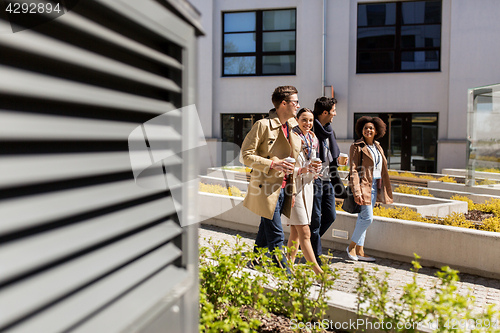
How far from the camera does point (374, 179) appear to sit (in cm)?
542

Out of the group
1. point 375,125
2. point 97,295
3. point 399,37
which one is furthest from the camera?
point 399,37

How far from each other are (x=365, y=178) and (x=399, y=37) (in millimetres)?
12886

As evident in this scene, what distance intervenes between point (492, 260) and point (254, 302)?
3.61m

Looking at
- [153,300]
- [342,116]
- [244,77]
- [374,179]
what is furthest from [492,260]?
[244,77]

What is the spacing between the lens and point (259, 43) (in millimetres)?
17234

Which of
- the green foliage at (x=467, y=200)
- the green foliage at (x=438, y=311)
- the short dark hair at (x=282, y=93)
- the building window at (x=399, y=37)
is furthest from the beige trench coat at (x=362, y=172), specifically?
the building window at (x=399, y=37)

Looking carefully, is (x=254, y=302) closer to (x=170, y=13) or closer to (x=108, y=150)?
(x=108, y=150)

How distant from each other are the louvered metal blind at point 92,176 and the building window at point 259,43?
52.3ft

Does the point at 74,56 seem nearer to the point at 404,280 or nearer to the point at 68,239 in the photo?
the point at 68,239

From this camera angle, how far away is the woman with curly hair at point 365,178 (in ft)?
17.2

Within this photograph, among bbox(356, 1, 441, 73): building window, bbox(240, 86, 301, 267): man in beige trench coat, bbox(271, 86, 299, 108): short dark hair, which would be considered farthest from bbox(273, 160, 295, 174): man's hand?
bbox(356, 1, 441, 73): building window

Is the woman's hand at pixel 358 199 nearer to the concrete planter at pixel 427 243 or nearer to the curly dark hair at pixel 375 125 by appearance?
the concrete planter at pixel 427 243

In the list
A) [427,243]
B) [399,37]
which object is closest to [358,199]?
[427,243]

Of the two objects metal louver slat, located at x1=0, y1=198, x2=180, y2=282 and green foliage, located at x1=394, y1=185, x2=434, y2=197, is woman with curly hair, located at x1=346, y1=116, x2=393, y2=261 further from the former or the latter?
metal louver slat, located at x1=0, y1=198, x2=180, y2=282
